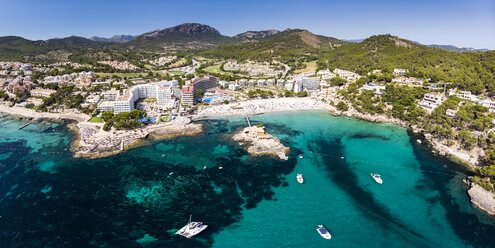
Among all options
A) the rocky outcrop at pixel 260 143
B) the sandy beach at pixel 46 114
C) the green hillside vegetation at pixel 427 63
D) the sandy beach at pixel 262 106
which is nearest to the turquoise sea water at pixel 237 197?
the rocky outcrop at pixel 260 143

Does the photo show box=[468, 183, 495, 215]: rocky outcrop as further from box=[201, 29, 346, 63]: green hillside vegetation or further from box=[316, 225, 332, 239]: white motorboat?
box=[201, 29, 346, 63]: green hillside vegetation

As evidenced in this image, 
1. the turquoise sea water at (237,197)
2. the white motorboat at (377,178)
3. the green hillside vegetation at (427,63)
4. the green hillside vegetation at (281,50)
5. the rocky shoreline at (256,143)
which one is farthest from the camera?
the green hillside vegetation at (281,50)

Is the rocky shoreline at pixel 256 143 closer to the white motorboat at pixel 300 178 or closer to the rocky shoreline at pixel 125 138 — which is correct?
the rocky shoreline at pixel 125 138

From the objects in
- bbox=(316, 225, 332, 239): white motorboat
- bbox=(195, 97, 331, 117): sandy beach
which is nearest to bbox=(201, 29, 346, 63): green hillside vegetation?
bbox=(195, 97, 331, 117): sandy beach

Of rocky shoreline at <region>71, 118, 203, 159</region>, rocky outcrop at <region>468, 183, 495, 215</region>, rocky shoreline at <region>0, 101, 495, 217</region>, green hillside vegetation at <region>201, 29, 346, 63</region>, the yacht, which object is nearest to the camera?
the yacht

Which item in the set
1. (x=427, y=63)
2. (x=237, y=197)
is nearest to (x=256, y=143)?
(x=237, y=197)

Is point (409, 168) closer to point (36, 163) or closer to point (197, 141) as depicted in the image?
point (197, 141)

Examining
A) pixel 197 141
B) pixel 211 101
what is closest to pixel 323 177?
pixel 197 141
